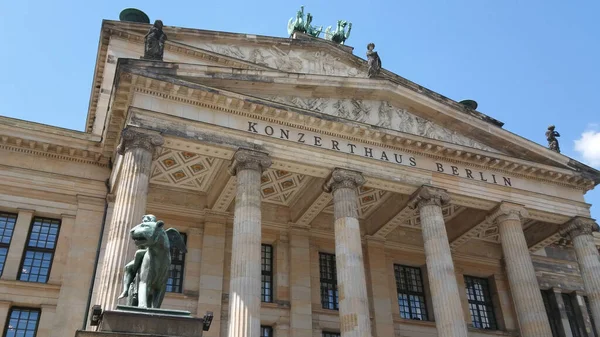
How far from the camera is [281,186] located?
25781mm

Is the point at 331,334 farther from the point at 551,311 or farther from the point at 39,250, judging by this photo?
the point at 551,311

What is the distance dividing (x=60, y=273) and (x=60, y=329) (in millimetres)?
2251

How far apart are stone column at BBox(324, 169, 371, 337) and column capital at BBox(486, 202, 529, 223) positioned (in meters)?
6.82

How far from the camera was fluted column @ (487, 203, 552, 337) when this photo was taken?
2258 cm

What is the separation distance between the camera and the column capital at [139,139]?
19422 mm

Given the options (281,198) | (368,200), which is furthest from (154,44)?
(368,200)

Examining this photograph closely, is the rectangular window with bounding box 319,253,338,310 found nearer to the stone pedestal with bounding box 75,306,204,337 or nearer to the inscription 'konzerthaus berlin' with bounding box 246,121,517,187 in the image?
the inscription 'konzerthaus berlin' with bounding box 246,121,517,187

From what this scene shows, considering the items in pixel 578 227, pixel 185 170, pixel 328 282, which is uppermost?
pixel 185 170

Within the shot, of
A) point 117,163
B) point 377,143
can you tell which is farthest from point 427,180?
point 117,163

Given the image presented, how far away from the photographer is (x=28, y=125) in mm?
23359

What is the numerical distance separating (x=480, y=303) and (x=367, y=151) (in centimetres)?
1163

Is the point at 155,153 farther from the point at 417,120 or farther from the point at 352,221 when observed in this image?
the point at 417,120

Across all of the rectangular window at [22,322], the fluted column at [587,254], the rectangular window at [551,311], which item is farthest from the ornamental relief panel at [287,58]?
the rectangular window at [551,311]

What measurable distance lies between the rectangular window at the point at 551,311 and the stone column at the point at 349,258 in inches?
583
